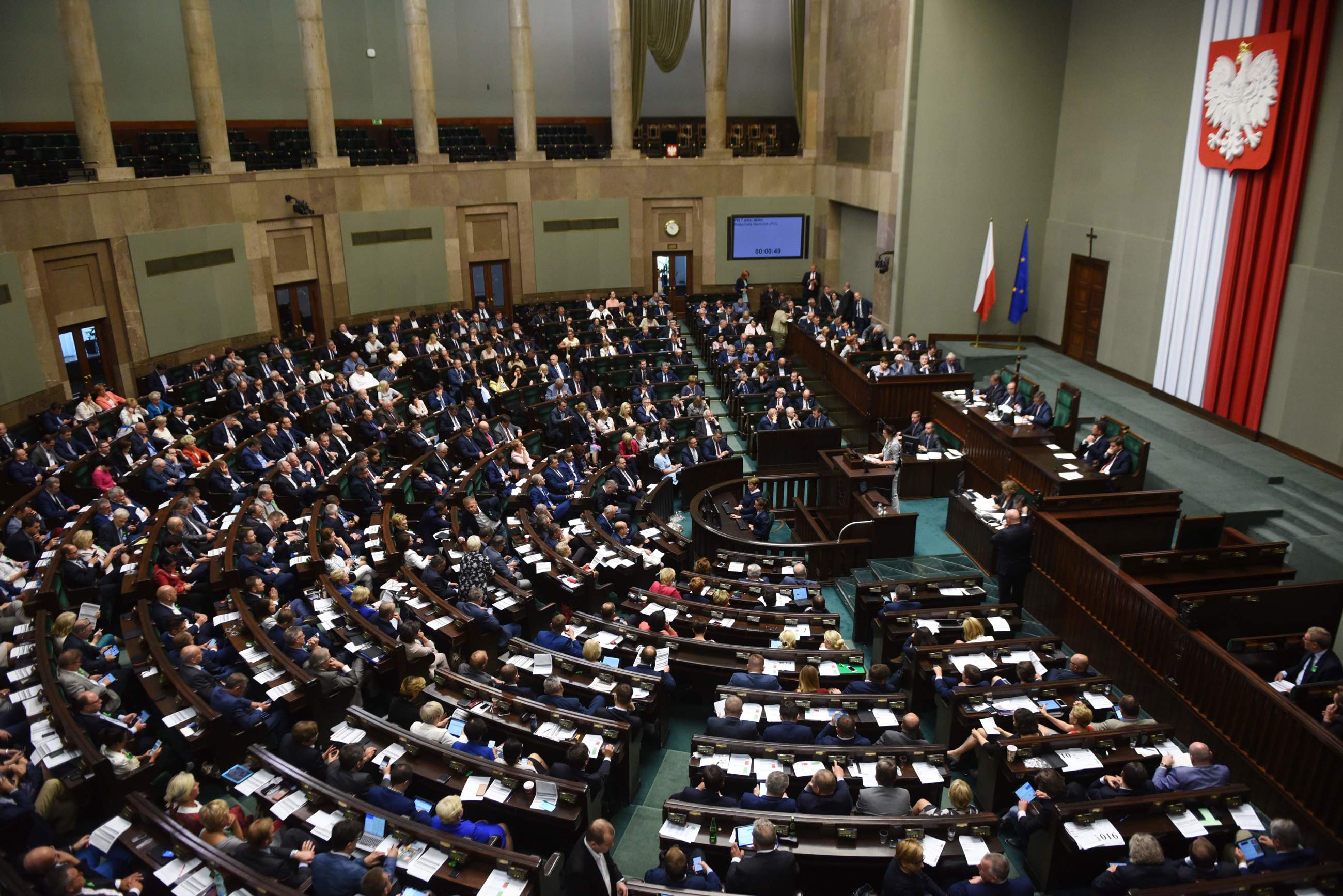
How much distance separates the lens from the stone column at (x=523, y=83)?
2114cm

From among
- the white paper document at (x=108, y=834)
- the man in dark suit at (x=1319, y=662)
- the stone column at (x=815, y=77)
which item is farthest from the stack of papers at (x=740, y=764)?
the stone column at (x=815, y=77)

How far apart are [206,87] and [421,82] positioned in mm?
4792

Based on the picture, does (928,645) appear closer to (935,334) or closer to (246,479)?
(246,479)

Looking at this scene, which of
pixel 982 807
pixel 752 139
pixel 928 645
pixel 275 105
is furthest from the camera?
pixel 752 139

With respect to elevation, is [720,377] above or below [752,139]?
below

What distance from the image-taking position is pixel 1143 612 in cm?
823

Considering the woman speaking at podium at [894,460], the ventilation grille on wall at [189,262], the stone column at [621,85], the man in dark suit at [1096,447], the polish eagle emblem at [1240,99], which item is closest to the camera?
the man in dark suit at [1096,447]

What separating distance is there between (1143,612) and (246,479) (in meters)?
10.8

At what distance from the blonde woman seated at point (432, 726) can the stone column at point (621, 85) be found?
18723 mm

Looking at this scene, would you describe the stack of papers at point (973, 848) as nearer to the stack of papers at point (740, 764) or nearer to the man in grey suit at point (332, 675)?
the stack of papers at point (740, 764)

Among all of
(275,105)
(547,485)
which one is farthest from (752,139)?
(547,485)

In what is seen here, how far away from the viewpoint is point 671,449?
43.7ft

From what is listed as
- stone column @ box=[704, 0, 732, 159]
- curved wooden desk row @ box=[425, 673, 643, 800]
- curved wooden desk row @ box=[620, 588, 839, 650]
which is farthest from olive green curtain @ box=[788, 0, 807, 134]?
curved wooden desk row @ box=[425, 673, 643, 800]

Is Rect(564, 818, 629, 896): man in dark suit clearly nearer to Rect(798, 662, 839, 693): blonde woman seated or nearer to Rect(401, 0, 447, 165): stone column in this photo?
Rect(798, 662, 839, 693): blonde woman seated
